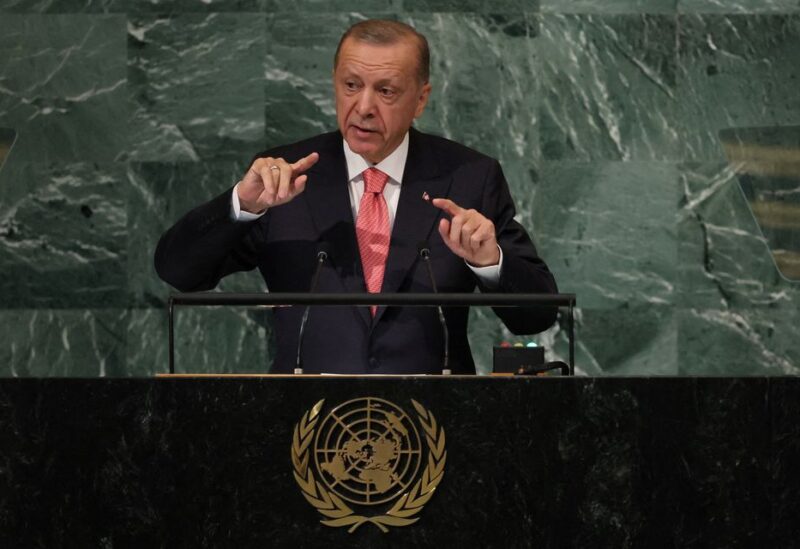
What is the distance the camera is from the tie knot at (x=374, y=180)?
12.0 ft

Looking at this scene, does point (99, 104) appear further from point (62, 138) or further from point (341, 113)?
point (341, 113)

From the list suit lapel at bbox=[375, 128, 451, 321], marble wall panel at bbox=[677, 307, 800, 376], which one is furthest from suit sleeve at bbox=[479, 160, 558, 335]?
marble wall panel at bbox=[677, 307, 800, 376]

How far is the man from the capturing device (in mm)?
3441

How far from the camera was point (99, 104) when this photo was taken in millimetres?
5391

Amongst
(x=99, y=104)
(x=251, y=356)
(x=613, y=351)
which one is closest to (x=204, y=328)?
(x=251, y=356)

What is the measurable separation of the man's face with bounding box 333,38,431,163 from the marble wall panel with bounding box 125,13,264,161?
5.94 ft

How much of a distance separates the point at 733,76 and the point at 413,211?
2.29m

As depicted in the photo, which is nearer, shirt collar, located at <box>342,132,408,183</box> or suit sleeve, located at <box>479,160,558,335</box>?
suit sleeve, located at <box>479,160,558,335</box>

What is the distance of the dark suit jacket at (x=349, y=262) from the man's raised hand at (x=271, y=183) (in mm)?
170

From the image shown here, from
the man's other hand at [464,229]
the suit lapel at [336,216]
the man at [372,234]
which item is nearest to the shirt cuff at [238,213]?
the man at [372,234]
